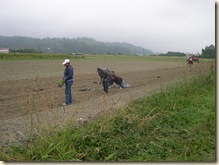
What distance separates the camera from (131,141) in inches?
179

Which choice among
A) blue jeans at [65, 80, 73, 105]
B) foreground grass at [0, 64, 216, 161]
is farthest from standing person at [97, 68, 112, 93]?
foreground grass at [0, 64, 216, 161]

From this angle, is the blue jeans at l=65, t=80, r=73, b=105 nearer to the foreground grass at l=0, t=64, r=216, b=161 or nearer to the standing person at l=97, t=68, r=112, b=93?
the standing person at l=97, t=68, r=112, b=93

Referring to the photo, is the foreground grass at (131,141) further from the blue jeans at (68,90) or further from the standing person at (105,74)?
the standing person at (105,74)

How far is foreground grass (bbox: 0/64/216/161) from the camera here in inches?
157

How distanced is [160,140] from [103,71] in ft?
19.8

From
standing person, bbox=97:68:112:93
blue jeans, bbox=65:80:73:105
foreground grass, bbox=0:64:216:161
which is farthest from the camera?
standing person, bbox=97:68:112:93

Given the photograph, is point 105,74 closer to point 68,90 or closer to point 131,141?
point 68,90

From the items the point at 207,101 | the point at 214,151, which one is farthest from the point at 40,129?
the point at 207,101

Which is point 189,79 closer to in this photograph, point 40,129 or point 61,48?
point 40,129

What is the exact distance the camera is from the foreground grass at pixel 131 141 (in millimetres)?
3990

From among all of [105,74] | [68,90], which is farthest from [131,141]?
[105,74]

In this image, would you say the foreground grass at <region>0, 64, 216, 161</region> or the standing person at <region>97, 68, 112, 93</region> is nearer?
the foreground grass at <region>0, 64, 216, 161</region>

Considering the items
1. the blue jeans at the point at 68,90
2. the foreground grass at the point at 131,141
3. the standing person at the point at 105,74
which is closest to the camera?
the foreground grass at the point at 131,141

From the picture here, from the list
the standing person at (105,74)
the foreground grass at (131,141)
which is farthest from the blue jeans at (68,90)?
the foreground grass at (131,141)
